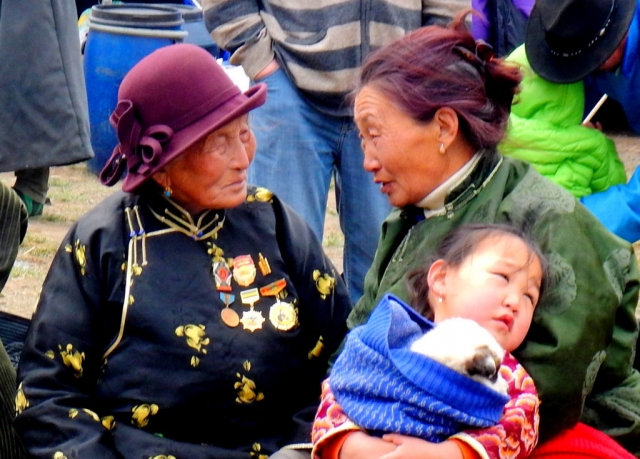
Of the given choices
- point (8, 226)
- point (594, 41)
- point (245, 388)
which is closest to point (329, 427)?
point (245, 388)

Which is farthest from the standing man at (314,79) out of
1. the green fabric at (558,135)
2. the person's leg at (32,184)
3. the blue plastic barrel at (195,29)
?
the blue plastic barrel at (195,29)

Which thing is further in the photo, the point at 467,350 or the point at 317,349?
the point at 317,349

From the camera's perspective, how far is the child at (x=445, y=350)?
1972 millimetres

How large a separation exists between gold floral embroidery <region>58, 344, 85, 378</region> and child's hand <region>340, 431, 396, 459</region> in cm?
68

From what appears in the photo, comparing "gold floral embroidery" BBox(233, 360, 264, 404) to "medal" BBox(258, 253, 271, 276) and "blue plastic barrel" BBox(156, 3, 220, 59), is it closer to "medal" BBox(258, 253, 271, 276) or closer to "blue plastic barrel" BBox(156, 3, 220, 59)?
"medal" BBox(258, 253, 271, 276)

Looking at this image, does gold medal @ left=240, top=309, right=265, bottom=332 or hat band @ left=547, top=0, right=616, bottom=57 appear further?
hat band @ left=547, top=0, right=616, bottom=57

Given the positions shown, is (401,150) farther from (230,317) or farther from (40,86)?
(40,86)

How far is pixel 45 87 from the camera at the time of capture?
4.59 meters

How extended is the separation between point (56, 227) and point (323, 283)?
4365 mm

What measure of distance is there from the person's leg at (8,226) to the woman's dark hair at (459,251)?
1.09 m

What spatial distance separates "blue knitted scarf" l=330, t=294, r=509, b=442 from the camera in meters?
1.95

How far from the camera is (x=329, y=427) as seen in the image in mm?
2125

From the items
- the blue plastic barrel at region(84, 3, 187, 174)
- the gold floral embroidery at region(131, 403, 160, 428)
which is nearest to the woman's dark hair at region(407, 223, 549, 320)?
the gold floral embroidery at region(131, 403, 160, 428)

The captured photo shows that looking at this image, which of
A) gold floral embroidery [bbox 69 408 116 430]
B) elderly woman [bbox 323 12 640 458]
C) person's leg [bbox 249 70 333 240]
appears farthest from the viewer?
person's leg [bbox 249 70 333 240]
